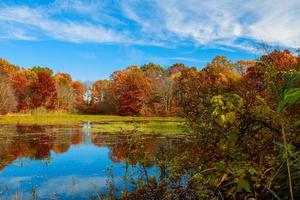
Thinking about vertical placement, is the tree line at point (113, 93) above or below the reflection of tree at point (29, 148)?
above

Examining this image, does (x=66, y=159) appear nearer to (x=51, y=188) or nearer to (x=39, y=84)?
(x=51, y=188)

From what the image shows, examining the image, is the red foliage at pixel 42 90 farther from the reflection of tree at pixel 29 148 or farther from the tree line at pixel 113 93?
the reflection of tree at pixel 29 148

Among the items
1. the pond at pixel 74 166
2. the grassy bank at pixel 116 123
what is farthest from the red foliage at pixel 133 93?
the pond at pixel 74 166

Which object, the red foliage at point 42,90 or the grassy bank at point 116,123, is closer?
the grassy bank at point 116,123

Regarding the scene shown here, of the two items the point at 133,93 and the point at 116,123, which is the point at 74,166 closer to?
the point at 116,123

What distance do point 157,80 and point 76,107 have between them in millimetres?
17131

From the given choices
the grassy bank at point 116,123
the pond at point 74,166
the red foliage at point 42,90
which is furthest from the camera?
the red foliage at point 42,90

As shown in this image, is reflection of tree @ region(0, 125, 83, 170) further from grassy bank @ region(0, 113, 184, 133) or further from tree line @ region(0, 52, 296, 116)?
tree line @ region(0, 52, 296, 116)

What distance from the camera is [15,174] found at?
368 inches

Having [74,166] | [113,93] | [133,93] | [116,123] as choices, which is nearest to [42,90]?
[113,93]

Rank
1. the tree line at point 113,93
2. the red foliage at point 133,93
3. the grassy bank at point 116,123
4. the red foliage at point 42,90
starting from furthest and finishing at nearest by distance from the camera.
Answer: the red foliage at point 42,90
the red foliage at point 133,93
the tree line at point 113,93
the grassy bank at point 116,123

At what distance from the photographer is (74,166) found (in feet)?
35.5

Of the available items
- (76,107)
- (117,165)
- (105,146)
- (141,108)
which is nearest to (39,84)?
(76,107)

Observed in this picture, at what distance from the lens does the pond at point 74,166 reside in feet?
19.5
